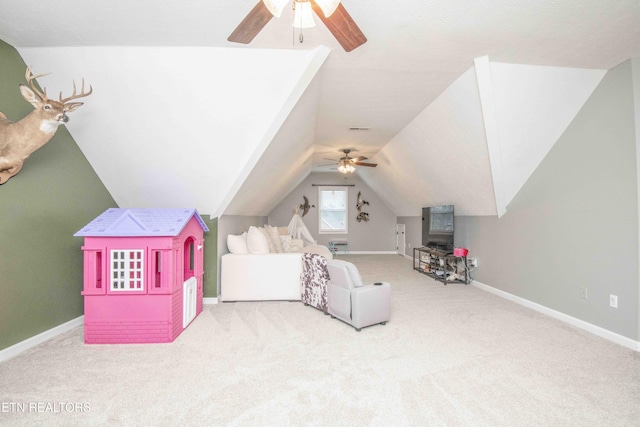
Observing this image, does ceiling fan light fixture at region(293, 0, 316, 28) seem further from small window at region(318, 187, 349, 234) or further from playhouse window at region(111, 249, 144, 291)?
small window at region(318, 187, 349, 234)

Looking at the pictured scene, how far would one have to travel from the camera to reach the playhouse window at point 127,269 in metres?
3.01

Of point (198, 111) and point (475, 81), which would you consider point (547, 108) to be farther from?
point (198, 111)

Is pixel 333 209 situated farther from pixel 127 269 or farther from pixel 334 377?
pixel 334 377

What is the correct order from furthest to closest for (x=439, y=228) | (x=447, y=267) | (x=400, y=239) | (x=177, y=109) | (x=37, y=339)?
1. (x=400, y=239)
2. (x=439, y=228)
3. (x=447, y=267)
4. (x=177, y=109)
5. (x=37, y=339)

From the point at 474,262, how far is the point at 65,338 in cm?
587

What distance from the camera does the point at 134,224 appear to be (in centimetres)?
306

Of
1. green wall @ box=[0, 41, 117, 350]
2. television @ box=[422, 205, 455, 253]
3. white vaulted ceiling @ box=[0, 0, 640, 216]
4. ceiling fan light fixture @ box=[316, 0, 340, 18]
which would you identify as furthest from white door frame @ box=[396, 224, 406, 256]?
ceiling fan light fixture @ box=[316, 0, 340, 18]

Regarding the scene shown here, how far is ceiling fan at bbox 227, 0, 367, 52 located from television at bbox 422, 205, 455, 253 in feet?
15.3

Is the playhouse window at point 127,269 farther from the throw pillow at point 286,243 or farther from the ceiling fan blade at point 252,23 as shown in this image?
the throw pillow at point 286,243

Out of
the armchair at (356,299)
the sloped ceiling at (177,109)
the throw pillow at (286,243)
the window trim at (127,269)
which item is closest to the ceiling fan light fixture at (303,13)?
the sloped ceiling at (177,109)

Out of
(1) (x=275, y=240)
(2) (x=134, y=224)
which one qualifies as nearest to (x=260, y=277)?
(1) (x=275, y=240)

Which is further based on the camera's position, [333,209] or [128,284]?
[333,209]

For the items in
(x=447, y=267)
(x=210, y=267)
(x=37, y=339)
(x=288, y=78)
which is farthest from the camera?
(x=447, y=267)

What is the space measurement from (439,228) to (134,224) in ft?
17.4
